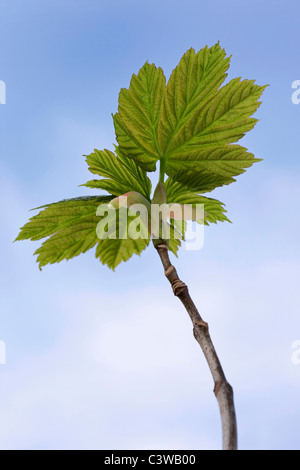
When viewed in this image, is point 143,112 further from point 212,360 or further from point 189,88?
point 212,360

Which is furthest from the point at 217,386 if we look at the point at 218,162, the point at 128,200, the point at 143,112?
the point at 143,112

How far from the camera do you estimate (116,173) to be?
4.65ft

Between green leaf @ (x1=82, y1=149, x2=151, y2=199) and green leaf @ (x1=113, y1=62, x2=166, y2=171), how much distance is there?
1.6 inches

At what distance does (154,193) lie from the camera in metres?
1.31

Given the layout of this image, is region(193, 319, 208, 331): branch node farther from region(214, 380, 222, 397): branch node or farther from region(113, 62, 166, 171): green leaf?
region(113, 62, 166, 171): green leaf

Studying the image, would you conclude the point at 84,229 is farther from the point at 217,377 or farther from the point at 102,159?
the point at 217,377

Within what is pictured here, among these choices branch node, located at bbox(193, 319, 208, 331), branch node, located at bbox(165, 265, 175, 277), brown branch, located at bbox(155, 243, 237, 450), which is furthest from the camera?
branch node, located at bbox(165, 265, 175, 277)

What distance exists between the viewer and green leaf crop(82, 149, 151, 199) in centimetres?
139

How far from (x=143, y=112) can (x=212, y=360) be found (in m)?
0.67

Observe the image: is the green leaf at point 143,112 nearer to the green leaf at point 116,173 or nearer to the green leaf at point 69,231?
the green leaf at point 116,173

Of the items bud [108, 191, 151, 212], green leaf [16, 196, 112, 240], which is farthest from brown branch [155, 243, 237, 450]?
green leaf [16, 196, 112, 240]

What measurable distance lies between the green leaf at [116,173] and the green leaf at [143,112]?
0.13ft

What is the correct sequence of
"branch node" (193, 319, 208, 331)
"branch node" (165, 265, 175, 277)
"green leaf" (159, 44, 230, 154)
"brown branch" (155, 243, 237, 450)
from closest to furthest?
"brown branch" (155, 243, 237, 450) < "branch node" (193, 319, 208, 331) < "branch node" (165, 265, 175, 277) < "green leaf" (159, 44, 230, 154)
